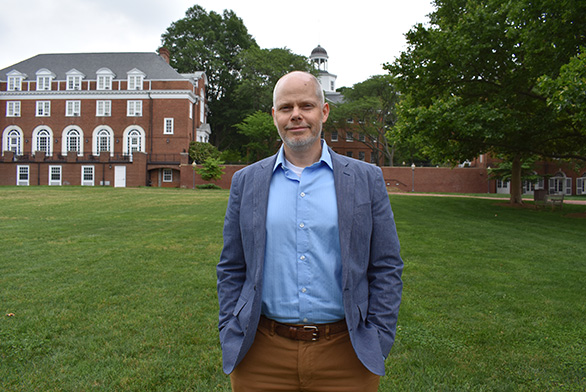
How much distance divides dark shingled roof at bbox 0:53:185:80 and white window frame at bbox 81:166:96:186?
34.7 feet

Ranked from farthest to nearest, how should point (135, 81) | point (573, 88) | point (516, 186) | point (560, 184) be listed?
point (560, 184), point (135, 81), point (516, 186), point (573, 88)

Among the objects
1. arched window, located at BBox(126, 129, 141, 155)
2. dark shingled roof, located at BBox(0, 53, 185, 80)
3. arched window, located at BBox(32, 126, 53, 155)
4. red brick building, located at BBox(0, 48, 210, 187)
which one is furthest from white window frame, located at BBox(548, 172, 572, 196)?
arched window, located at BBox(32, 126, 53, 155)

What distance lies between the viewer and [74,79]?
46344 mm

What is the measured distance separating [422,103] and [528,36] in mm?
5444

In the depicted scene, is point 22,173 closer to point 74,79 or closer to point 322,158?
point 74,79

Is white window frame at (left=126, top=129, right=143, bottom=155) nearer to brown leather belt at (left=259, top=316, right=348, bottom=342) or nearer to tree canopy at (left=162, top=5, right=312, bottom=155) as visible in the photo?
tree canopy at (left=162, top=5, right=312, bottom=155)

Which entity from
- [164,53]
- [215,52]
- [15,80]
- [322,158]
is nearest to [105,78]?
[164,53]

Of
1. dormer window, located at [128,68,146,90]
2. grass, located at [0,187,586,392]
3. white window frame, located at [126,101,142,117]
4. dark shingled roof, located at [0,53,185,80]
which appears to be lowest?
grass, located at [0,187,586,392]

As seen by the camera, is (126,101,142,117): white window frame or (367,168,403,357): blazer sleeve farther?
(126,101,142,117): white window frame

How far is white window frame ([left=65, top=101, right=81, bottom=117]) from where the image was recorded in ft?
151

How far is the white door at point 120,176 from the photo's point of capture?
42.4 meters

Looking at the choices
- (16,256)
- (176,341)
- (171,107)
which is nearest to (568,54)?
(176,341)

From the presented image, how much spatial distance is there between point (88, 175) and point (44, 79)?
12616mm

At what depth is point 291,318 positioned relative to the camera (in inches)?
80.6
